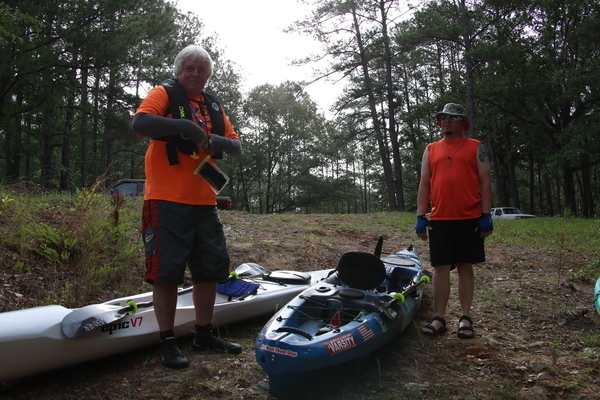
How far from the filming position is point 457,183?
3.30 m

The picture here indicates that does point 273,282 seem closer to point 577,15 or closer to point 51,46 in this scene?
point 51,46

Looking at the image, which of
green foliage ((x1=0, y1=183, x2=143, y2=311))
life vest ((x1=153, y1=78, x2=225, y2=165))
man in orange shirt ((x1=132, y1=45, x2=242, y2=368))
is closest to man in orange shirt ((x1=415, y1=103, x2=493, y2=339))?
man in orange shirt ((x1=132, y1=45, x2=242, y2=368))

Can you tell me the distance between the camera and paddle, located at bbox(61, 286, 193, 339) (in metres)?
2.40

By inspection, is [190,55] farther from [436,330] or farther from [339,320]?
[436,330]

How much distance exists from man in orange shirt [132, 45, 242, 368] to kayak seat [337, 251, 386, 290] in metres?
1.09

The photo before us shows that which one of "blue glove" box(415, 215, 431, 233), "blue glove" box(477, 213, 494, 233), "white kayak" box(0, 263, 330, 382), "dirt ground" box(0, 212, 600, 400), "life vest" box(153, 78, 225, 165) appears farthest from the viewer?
"blue glove" box(415, 215, 431, 233)

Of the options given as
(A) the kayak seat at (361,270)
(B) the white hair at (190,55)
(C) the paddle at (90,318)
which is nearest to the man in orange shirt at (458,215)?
(A) the kayak seat at (361,270)

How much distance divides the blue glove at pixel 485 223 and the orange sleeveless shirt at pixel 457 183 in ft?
0.18

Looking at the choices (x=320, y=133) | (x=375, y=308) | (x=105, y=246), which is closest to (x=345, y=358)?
(x=375, y=308)

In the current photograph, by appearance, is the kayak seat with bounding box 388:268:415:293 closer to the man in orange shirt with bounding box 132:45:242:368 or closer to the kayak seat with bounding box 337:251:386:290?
the kayak seat with bounding box 337:251:386:290

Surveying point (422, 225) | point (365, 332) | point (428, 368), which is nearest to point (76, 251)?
point (365, 332)

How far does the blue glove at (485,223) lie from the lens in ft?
10.5

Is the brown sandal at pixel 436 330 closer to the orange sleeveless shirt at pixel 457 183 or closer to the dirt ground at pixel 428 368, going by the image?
the dirt ground at pixel 428 368

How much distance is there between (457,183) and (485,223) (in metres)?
0.38
